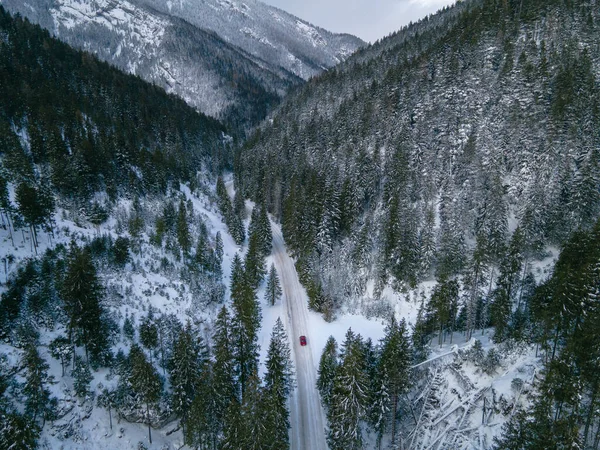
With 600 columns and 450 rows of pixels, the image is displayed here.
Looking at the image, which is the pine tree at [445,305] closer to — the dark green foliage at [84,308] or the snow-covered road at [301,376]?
the snow-covered road at [301,376]

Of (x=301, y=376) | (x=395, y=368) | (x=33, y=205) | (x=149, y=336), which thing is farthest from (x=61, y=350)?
(x=395, y=368)

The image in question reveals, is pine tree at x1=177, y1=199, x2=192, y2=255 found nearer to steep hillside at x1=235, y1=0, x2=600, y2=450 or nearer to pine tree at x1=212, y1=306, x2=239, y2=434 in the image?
steep hillside at x1=235, y1=0, x2=600, y2=450

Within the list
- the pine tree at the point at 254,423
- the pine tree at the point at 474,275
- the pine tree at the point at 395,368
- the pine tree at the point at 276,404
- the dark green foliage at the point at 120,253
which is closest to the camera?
the pine tree at the point at 254,423

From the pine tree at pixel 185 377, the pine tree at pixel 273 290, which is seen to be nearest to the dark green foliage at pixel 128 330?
the pine tree at pixel 185 377

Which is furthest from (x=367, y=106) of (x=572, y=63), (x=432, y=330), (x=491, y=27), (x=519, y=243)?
(x=432, y=330)

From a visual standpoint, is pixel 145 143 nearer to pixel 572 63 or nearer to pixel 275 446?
pixel 275 446

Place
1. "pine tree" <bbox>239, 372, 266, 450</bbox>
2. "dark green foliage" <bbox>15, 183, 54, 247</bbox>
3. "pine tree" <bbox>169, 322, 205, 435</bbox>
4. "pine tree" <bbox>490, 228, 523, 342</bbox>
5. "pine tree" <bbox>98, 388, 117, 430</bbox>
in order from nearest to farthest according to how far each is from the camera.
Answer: "pine tree" <bbox>239, 372, 266, 450</bbox>
"pine tree" <bbox>169, 322, 205, 435</bbox>
"pine tree" <bbox>98, 388, 117, 430</bbox>
"pine tree" <bbox>490, 228, 523, 342</bbox>
"dark green foliage" <bbox>15, 183, 54, 247</bbox>

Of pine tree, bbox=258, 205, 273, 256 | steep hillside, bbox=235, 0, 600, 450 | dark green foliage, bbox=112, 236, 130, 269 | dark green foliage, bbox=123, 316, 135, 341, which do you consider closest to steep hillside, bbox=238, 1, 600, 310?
steep hillside, bbox=235, 0, 600, 450
